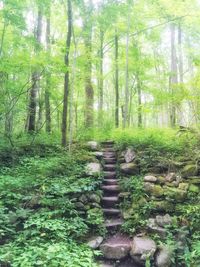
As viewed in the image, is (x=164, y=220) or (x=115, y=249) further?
(x=164, y=220)

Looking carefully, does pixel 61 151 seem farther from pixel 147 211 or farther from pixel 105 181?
pixel 147 211

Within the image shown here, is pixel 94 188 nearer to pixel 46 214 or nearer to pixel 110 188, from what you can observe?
pixel 110 188

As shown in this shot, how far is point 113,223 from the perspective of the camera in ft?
20.5

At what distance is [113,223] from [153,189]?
121 centimetres

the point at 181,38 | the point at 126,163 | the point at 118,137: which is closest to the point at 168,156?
the point at 126,163

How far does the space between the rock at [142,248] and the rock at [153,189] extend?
4.16ft

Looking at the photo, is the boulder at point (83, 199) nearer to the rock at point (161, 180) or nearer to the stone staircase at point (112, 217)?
the stone staircase at point (112, 217)

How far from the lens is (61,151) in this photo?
9008 mm

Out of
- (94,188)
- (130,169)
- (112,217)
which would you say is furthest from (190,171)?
(94,188)

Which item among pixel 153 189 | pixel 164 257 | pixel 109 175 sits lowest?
pixel 164 257

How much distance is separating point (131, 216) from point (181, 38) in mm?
15968

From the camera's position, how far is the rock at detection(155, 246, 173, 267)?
4953mm

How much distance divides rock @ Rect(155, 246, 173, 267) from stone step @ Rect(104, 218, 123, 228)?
1.22m

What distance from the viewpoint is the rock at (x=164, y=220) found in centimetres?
587
